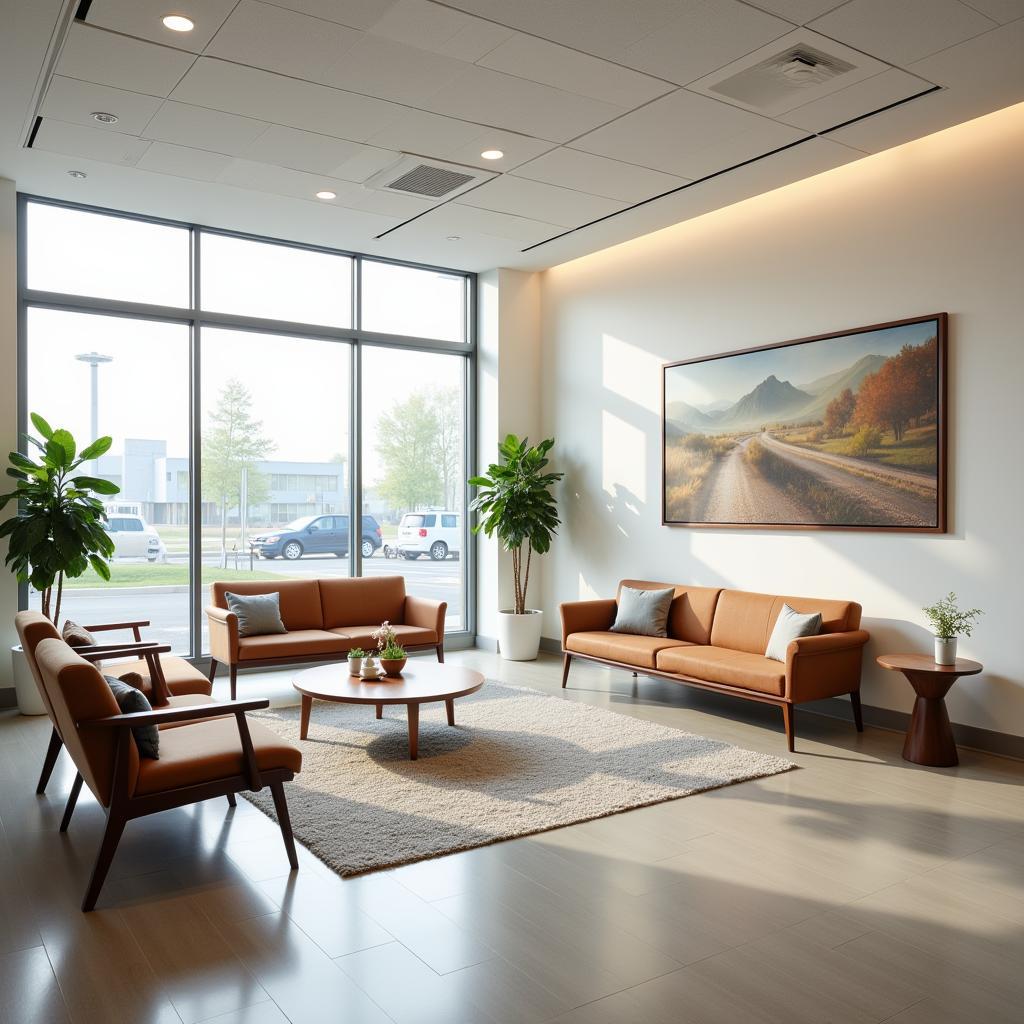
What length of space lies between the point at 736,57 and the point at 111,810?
4.31m

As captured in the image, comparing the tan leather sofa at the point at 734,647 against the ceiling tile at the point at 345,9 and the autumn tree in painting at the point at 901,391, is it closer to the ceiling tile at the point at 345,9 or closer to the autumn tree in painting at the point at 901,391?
the autumn tree in painting at the point at 901,391

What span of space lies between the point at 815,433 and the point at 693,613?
163cm

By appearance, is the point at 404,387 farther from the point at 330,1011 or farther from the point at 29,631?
the point at 330,1011

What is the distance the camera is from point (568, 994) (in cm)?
262

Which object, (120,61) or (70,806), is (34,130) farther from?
(70,806)

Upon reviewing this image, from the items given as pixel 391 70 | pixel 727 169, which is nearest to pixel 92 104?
pixel 391 70

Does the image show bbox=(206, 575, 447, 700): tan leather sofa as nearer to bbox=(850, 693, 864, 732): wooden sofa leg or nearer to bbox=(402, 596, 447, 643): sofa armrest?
bbox=(402, 596, 447, 643): sofa armrest

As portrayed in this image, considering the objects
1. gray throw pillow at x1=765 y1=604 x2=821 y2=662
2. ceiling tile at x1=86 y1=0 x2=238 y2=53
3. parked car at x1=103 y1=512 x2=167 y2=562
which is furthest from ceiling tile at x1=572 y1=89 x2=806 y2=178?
parked car at x1=103 y1=512 x2=167 y2=562

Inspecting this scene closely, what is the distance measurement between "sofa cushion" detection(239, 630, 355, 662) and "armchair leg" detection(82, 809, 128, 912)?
10.2 ft

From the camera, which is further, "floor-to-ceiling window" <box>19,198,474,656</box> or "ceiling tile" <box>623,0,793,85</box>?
"floor-to-ceiling window" <box>19,198,474,656</box>

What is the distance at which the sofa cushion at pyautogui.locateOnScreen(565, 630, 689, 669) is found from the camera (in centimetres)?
633

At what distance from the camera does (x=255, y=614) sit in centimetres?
667

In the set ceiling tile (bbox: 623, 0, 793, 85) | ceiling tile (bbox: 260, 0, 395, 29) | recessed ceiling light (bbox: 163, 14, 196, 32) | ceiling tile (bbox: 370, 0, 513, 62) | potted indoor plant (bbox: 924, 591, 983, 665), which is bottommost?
potted indoor plant (bbox: 924, 591, 983, 665)

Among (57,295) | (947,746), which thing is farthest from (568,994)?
(57,295)
